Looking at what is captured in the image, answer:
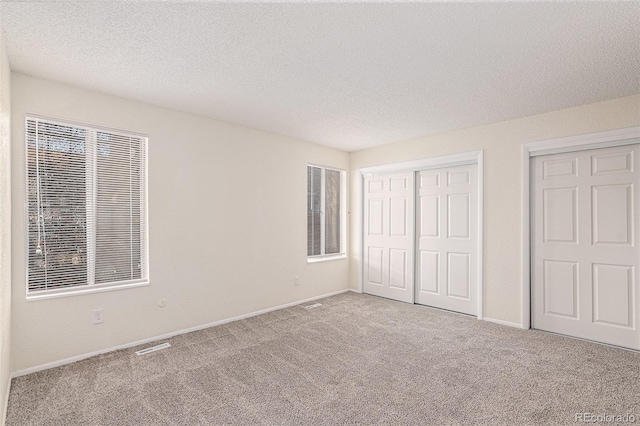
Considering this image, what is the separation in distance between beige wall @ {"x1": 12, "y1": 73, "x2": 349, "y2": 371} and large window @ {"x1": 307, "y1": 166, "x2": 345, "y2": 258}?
227 mm

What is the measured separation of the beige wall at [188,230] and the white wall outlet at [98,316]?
0.04m

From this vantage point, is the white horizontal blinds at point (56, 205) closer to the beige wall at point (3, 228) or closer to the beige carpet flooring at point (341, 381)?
the beige wall at point (3, 228)

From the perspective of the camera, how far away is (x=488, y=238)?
391 cm

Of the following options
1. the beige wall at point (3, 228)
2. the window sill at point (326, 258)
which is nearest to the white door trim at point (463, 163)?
the window sill at point (326, 258)

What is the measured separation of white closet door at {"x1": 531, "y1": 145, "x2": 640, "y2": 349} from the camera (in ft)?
10.1

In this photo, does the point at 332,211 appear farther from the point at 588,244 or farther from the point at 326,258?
the point at 588,244

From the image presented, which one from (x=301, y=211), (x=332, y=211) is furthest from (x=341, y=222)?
(x=301, y=211)

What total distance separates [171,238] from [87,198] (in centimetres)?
84

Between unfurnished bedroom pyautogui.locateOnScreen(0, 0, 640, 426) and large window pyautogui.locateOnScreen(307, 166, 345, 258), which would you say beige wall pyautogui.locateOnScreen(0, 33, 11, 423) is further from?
large window pyautogui.locateOnScreen(307, 166, 345, 258)

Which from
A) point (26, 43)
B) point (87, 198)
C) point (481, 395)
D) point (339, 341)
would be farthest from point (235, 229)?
point (481, 395)

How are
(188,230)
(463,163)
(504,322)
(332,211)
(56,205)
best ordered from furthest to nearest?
(332,211), (463,163), (504,322), (188,230), (56,205)

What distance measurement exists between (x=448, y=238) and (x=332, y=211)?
1909 mm

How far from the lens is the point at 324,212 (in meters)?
5.24

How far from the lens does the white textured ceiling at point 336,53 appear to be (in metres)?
1.82
